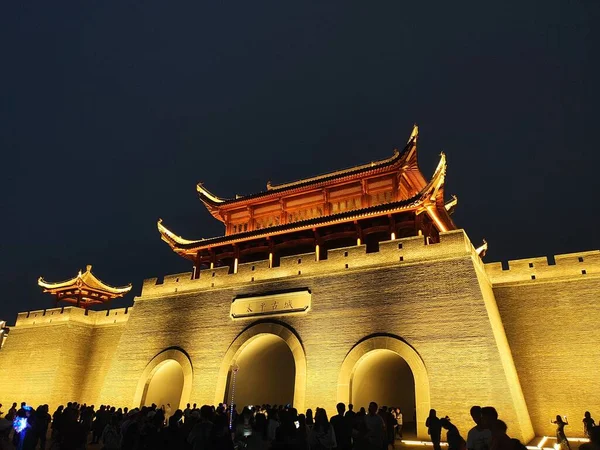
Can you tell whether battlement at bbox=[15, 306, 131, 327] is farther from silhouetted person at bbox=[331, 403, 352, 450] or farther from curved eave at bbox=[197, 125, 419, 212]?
silhouetted person at bbox=[331, 403, 352, 450]

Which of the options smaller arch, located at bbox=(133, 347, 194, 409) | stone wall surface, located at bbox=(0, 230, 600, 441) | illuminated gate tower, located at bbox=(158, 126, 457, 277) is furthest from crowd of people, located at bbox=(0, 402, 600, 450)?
illuminated gate tower, located at bbox=(158, 126, 457, 277)

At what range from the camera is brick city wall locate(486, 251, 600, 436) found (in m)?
10.3

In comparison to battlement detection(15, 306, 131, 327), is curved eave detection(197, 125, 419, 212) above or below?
above

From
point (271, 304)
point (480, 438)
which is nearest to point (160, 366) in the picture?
point (271, 304)

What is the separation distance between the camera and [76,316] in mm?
17875

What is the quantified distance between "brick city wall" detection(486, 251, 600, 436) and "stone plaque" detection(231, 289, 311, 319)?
5.45 metres

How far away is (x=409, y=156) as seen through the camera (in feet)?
50.4

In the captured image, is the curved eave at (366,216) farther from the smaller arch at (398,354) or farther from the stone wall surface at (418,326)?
the smaller arch at (398,354)

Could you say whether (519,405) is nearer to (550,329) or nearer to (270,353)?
(550,329)

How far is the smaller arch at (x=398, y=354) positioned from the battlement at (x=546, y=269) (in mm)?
3751

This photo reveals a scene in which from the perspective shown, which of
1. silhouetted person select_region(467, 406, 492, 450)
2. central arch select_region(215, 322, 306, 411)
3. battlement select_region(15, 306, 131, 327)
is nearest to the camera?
silhouetted person select_region(467, 406, 492, 450)

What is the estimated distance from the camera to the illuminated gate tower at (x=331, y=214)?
14.4 meters

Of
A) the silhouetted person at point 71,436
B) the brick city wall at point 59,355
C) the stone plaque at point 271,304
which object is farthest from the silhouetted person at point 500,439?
the brick city wall at point 59,355

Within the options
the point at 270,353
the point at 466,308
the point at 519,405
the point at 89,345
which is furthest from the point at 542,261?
the point at 89,345
